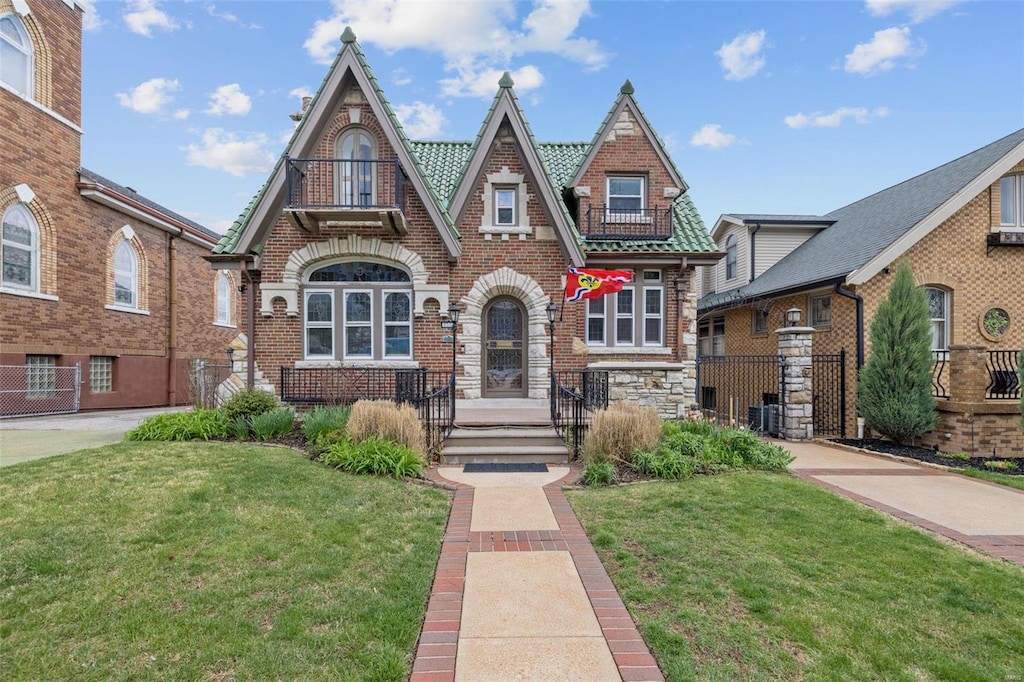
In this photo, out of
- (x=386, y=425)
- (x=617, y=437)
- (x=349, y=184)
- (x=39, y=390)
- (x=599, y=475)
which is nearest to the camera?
(x=599, y=475)

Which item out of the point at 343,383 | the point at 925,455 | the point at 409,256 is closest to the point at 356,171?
the point at 409,256

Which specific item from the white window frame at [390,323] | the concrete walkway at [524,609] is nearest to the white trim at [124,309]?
the white window frame at [390,323]

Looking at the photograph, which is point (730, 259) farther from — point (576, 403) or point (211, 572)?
point (211, 572)

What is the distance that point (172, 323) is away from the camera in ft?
61.4

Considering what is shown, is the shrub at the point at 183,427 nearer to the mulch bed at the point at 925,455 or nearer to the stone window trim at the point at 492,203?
the stone window trim at the point at 492,203

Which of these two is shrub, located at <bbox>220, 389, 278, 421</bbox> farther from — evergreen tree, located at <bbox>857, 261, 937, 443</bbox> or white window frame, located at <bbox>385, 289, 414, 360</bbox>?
evergreen tree, located at <bbox>857, 261, 937, 443</bbox>

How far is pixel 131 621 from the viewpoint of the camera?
134 inches

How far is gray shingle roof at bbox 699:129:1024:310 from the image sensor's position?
42.5 ft

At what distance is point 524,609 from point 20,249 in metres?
17.3

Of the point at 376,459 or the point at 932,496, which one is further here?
the point at 376,459

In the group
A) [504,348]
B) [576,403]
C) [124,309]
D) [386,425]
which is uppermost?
[124,309]

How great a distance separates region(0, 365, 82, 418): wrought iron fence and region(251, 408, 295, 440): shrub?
357 inches

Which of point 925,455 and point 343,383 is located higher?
point 343,383

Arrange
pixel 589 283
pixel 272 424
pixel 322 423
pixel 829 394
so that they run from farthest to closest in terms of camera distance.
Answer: pixel 829 394
pixel 589 283
pixel 272 424
pixel 322 423
